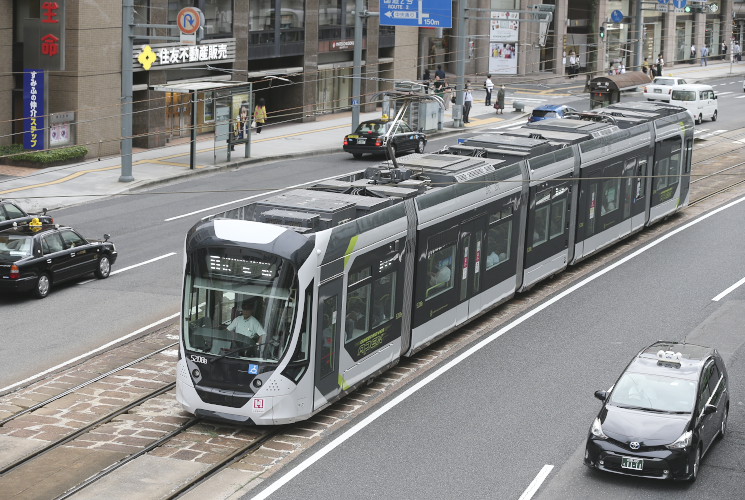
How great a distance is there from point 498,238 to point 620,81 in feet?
132

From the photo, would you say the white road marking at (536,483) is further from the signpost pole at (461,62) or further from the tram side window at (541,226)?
the signpost pole at (461,62)

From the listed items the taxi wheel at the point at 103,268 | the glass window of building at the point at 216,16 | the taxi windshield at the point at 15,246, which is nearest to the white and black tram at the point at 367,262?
the taxi wheel at the point at 103,268

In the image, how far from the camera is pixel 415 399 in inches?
819

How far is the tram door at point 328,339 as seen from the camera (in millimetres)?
18922

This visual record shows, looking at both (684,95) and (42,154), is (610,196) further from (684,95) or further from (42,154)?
(684,95)

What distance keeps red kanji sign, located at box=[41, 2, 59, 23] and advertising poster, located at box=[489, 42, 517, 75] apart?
40.0 meters

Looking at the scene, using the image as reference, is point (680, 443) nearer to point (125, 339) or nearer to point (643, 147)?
point (125, 339)

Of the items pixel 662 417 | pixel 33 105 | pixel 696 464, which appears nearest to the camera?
pixel 696 464

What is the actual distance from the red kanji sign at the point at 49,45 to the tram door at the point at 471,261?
23.1 m

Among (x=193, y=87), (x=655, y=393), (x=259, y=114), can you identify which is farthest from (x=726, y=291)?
(x=259, y=114)

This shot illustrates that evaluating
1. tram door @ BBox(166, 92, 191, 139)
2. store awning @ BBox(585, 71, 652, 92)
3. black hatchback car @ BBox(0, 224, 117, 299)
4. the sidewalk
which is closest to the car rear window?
store awning @ BBox(585, 71, 652, 92)

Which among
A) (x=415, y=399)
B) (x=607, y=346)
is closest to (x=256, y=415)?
(x=415, y=399)

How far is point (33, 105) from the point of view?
44.2 m

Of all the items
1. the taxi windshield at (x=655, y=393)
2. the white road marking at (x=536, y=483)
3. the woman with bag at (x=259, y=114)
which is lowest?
the white road marking at (x=536, y=483)
